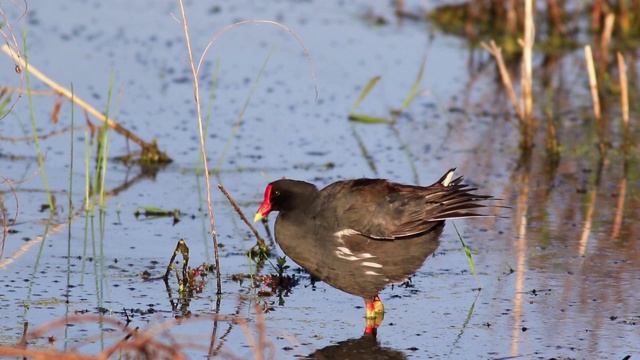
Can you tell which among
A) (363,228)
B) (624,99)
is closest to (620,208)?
(624,99)

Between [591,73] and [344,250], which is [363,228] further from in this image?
[591,73]

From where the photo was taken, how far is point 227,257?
612 centimetres

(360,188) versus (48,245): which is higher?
(360,188)

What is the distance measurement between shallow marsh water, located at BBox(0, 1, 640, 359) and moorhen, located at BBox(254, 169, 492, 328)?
9.7 inches

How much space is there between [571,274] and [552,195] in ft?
5.61

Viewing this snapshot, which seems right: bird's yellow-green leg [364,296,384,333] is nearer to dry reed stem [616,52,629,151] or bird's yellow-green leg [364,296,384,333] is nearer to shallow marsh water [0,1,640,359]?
shallow marsh water [0,1,640,359]

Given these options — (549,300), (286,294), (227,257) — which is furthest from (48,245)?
(549,300)

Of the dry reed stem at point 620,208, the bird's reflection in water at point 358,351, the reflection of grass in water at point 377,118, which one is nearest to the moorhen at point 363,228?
the bird's reflection in water at point 358,351

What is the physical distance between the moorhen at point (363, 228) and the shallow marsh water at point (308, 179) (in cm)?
25

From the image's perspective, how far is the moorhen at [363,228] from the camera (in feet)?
16.8

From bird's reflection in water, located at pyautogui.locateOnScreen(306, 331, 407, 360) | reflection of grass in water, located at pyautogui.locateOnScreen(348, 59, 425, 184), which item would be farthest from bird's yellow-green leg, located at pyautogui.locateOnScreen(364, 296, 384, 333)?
reflection of grass in water, located at pyautogui.locateOnScreen(348, 59, 425, 184)

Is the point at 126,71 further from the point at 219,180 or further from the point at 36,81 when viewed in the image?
the point at 219,180

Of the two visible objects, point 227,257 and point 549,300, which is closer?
point 549,300

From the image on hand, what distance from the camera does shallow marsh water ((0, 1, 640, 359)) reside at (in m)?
5.06
